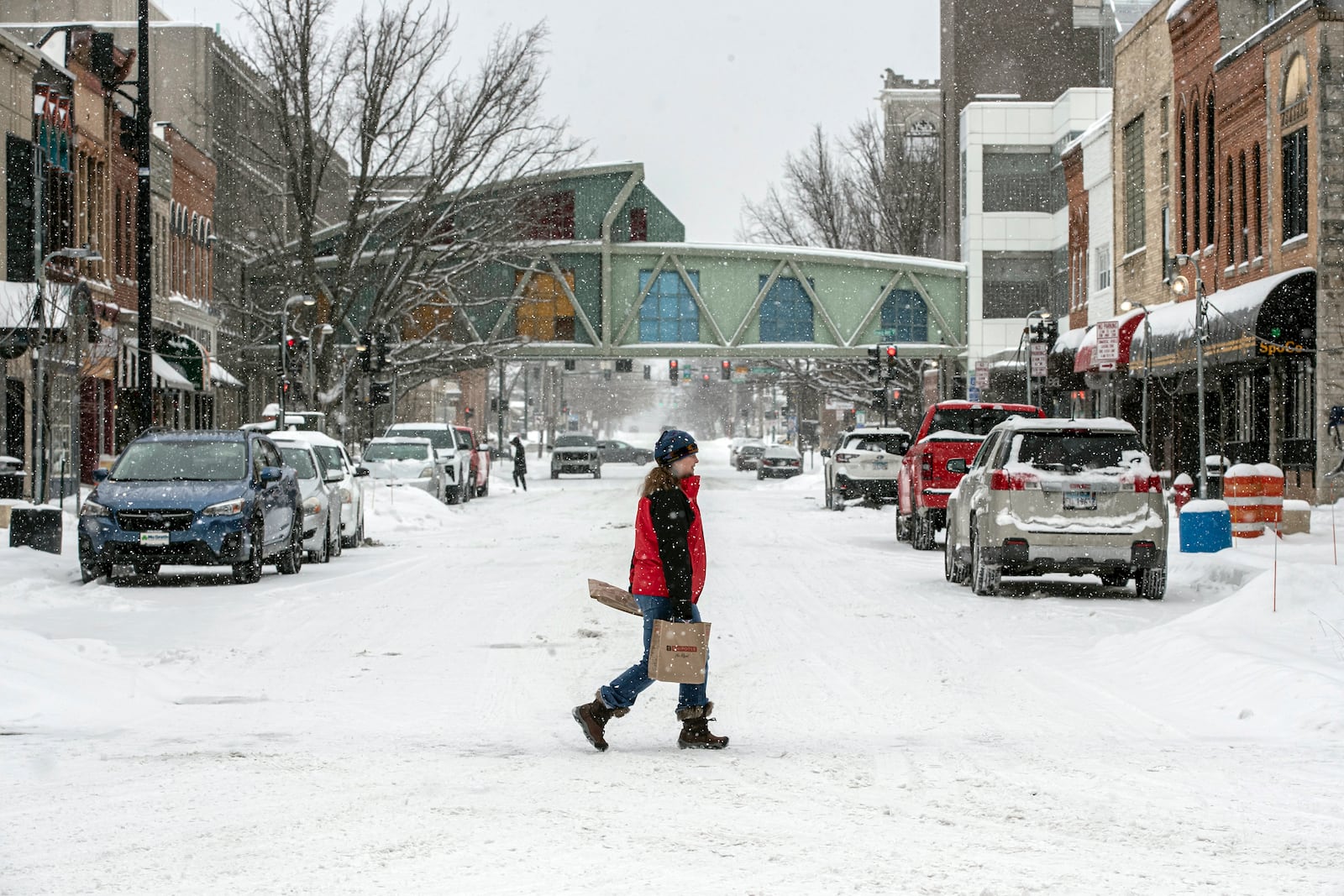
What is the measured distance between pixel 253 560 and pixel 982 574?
8.00 metres

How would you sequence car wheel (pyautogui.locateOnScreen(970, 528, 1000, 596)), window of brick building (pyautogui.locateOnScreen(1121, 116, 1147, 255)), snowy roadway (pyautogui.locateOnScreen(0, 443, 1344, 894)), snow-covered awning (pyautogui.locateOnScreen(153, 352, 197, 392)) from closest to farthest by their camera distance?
1. snowy roadway (pyautogui.locateOnScreen(0, 443, 1344, 894))
2. car wheel (pyautogui.locateOnScreen(970, 528, 1000, 596))
3. window of brick building (pyautogui.locateOnScreen(1121, 116, 1147, 255))
4. snow-covered awning (pyautogui.locateOnScreen(153, 352, 197, 392))

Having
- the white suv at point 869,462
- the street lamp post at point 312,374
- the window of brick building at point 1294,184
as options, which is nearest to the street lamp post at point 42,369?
the street lamp post at point 312,374

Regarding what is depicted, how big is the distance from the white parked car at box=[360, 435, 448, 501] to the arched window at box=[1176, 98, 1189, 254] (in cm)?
1751

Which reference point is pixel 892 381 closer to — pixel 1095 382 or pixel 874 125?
pixel 1095 382

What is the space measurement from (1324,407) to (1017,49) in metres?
55.9

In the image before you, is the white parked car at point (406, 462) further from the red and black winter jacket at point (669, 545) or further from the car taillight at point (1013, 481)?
the red and black winter jacket at point (669, 545)

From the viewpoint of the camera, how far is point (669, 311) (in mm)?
76375

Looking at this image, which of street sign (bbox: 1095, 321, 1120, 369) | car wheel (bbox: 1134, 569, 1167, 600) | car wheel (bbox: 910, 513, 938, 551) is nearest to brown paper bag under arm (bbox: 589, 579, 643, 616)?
car wheel (bbox: 1134, 569, 1167, 600)

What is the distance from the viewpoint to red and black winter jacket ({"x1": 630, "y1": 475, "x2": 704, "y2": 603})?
31.1ft

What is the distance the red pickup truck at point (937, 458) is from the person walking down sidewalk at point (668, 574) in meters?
16.9

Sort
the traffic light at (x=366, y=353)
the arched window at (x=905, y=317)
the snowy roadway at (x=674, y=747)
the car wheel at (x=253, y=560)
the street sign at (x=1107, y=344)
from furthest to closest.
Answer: the arched window at (x=905, y=317)
the traffic light at (x=366, y=353)
the street sign at (x=1107, y=344)
the car wheel at (x=253, y=560)
the snowy roadway at (x=674, y=747)

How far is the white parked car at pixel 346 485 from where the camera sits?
27797 mm

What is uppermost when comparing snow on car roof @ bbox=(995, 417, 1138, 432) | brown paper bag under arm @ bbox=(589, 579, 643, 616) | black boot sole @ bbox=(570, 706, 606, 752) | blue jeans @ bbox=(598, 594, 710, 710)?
snow on car roof @ bbox=(995, 417, 1138, 432)

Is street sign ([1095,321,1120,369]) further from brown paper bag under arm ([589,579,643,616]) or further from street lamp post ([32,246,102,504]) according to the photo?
brown paper bag under arm ([589,579,643,616])
